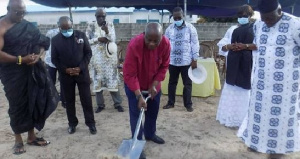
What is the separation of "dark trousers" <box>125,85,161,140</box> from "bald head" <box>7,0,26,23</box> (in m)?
1.44

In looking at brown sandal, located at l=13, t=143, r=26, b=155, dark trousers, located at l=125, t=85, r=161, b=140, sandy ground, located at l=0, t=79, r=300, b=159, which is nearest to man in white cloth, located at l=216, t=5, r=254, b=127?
sandy ground, located at l=0, t=79, r=300, b=159

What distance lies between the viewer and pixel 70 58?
3920 mm

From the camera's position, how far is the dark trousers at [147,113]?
3.40 m

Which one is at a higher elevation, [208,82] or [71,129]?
[208,82]

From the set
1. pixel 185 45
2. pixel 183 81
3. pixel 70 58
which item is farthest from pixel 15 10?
pixel 183 81

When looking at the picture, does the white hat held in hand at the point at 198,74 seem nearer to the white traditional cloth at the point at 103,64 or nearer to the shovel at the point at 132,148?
the white traditional cloth at the point at 103,64

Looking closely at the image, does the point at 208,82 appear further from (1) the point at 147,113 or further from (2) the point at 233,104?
(1) the point at 147,113

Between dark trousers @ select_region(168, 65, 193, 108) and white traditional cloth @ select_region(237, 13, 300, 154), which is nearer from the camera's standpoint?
white traditional cloth @ select_region(237, 13, 300, 154)

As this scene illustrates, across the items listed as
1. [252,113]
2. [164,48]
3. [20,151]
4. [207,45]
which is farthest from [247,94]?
[207,45]

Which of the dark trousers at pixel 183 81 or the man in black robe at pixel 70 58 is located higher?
the man in black robe at pixel 70 58

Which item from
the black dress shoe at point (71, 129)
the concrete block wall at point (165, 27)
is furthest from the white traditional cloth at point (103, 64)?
the concrete block wall at point (165, 27)

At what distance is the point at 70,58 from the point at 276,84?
8.36 feet

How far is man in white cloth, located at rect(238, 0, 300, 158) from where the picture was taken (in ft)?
9.38

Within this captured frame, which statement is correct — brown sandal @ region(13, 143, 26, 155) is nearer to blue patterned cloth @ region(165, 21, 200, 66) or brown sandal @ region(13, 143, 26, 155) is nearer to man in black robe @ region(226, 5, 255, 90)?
blue patterned cloth @ region(165, 21, 200, 66)
